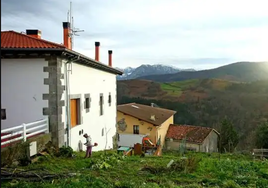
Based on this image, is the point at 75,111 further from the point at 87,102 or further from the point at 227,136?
the point at 227,136

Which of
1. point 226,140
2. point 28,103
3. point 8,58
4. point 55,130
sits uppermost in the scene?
point 8,58

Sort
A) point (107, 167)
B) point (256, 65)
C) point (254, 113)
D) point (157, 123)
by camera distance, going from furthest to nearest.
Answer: point (256, 65) → point (254, 113) → point (157, 123) → point (107, 167)

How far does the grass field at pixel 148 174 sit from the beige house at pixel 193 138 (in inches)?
847

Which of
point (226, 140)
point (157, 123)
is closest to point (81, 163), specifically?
point (157, 123)

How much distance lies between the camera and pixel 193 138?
3127 centimetres

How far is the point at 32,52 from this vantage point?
9305mm

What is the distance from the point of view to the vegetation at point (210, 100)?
187 ft

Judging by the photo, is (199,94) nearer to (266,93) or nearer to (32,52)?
(266,93)

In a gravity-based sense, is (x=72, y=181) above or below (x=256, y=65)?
below

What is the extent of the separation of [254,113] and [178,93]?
80.7 ft

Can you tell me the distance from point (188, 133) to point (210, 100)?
42.7 m

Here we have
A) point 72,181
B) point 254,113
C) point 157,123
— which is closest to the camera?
point 72,181

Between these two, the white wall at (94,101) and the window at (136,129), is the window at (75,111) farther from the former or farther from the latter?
the window at (136,129)

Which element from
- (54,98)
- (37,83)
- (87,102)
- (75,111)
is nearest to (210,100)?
(87,102)
